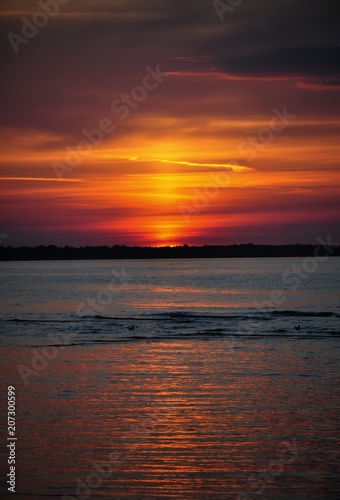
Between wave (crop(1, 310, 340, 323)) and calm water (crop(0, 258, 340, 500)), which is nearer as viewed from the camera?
calm water (crop(0, 258, 340, 500))

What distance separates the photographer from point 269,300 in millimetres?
65625

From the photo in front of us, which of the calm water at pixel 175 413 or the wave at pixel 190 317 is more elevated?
the wave at pixel 190 317

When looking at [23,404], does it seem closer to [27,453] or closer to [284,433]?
[27,453]

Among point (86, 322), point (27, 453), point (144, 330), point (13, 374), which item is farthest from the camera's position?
point (86, 322)

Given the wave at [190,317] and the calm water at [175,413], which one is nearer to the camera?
the calm water at [175,413]

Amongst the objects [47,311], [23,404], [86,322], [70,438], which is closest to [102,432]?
[70,438]

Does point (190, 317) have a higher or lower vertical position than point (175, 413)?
higher

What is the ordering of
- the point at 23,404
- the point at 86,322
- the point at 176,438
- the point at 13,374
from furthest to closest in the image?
the point at 86,322 < the point at 13,374 < the point at 23,404 < the point at 176,438

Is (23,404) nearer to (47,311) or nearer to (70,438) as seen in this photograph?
(70,438)

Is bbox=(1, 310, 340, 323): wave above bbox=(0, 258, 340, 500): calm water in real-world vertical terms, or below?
above

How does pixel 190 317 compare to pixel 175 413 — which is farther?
pixel 190 317

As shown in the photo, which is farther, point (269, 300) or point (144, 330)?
point (269, 300)

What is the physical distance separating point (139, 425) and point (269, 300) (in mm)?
51978

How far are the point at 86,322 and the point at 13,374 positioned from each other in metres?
22.5
